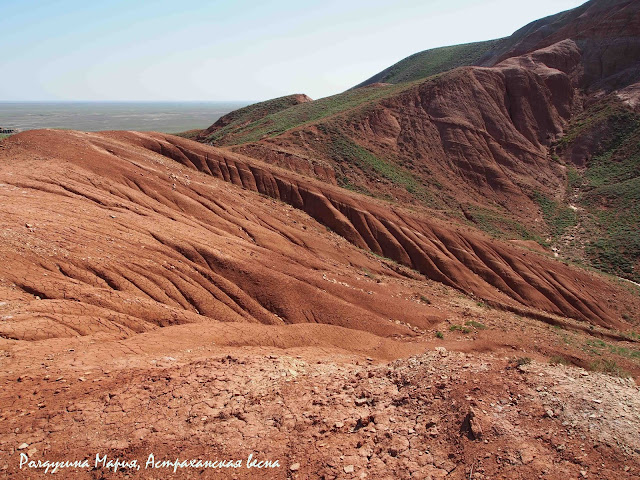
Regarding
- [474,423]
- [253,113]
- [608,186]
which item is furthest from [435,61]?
[474,423]

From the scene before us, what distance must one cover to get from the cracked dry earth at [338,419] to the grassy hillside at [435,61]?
83.6 m

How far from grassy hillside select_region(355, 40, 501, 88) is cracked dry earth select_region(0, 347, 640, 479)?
274 ft

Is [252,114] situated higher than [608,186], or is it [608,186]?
[252,114]

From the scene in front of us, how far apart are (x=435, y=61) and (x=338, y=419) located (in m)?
94.7

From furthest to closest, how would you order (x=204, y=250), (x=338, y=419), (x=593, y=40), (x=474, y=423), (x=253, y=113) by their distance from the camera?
(x=253, y=113) → (x=593, y=40) → (x=204, y=250) → (x=338, y=419) → (x=474, y=423)

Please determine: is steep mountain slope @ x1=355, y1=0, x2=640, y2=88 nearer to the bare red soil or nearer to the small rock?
the bare red soil

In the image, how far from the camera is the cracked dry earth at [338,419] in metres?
6.16

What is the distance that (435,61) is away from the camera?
8700 centimetres

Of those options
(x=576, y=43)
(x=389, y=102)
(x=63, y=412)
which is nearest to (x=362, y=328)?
(x=63, y=412)

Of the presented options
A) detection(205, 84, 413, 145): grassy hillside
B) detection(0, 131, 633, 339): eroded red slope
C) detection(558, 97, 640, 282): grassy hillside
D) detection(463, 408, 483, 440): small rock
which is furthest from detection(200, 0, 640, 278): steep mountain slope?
detection(463, 408, 483, 440): small rock

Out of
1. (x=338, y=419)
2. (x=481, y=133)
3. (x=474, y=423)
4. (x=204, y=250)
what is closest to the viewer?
(x=474, y=423)

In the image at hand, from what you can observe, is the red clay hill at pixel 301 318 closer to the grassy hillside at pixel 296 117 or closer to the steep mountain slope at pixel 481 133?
the steep mountain slope at pixel 481 133

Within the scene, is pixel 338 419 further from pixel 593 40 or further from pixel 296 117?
pixel 593 40

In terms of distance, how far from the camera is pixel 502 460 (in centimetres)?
622
